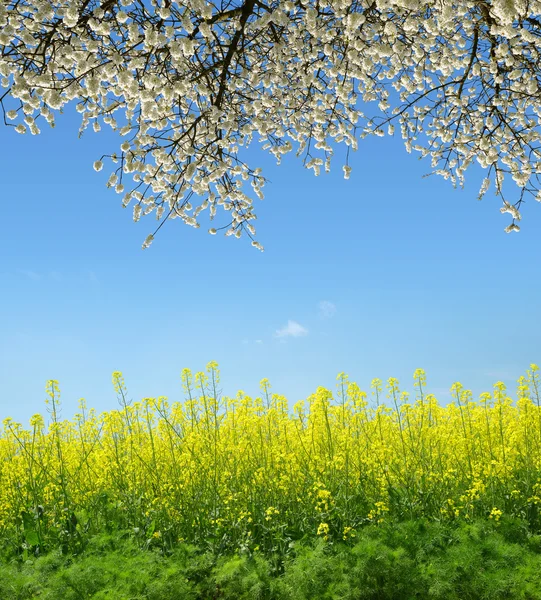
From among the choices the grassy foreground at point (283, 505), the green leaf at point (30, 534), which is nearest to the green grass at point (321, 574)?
the grassy foreground at point (283, 505)

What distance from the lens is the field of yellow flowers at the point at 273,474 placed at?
588cm

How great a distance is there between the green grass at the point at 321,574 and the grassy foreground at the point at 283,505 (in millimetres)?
14

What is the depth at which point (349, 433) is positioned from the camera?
7141mm

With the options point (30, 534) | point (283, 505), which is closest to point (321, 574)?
point (283, 505)

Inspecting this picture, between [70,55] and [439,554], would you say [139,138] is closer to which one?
[70,55]

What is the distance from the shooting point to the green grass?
4.16 metres

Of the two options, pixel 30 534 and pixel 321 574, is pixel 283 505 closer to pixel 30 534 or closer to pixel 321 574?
pixel 321 574

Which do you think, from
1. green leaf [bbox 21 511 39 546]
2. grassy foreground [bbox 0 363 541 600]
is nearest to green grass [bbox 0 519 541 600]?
grassy foreground [bbox 0 363 541 600]

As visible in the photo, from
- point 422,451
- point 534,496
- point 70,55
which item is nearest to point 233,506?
point 422,451

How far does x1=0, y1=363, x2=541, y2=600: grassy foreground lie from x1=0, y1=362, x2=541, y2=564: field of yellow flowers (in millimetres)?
25

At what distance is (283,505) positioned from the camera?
609cm

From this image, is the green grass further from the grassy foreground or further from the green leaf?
the green leaf

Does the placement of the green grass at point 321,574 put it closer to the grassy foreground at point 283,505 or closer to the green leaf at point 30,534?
the grassy foreground at point 283,505

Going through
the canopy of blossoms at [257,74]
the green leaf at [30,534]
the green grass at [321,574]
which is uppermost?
the canopy of blossoms at [257,74]
